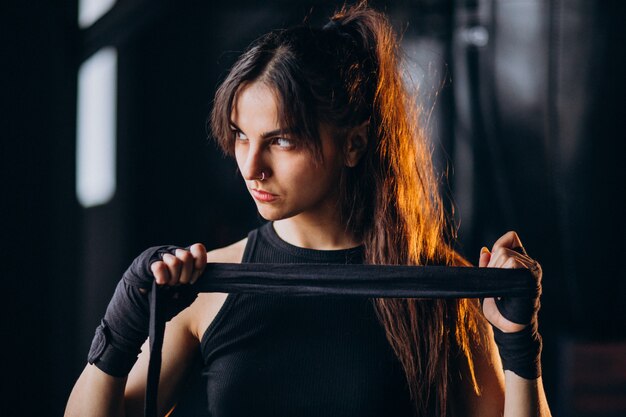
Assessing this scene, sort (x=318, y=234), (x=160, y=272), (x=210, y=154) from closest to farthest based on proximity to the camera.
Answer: (x=160, y=272), (x=318, y=234), (x=210, y=154)

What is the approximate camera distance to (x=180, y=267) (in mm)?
958

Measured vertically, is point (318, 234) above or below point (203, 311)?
above

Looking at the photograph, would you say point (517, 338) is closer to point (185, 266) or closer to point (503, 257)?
point (503, 257)

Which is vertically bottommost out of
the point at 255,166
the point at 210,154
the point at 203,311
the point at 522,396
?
the point at 522,396

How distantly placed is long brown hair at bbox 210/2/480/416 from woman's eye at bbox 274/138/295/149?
0.06 feet

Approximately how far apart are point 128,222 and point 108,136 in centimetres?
41

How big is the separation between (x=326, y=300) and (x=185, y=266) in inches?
11.1

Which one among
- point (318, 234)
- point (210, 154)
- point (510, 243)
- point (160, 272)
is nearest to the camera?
point (160, 272)

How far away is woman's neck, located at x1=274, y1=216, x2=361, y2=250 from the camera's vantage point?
1.17 m

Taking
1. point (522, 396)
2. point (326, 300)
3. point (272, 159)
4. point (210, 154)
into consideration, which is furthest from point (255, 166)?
point (210, 154)

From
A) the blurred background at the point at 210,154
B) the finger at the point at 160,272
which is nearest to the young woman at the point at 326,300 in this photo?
the finger at the point at 160,272

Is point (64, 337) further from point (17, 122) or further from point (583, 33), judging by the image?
point (583, 33)

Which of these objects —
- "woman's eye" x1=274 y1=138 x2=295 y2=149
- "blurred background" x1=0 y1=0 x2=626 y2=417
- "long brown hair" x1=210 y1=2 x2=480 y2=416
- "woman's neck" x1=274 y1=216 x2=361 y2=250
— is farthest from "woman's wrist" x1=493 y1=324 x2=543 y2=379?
"blurred background" x1=0 y1=0 x2=626 y2=417

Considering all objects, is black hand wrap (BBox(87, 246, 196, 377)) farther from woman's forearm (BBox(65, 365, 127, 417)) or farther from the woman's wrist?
the woman's wrist
